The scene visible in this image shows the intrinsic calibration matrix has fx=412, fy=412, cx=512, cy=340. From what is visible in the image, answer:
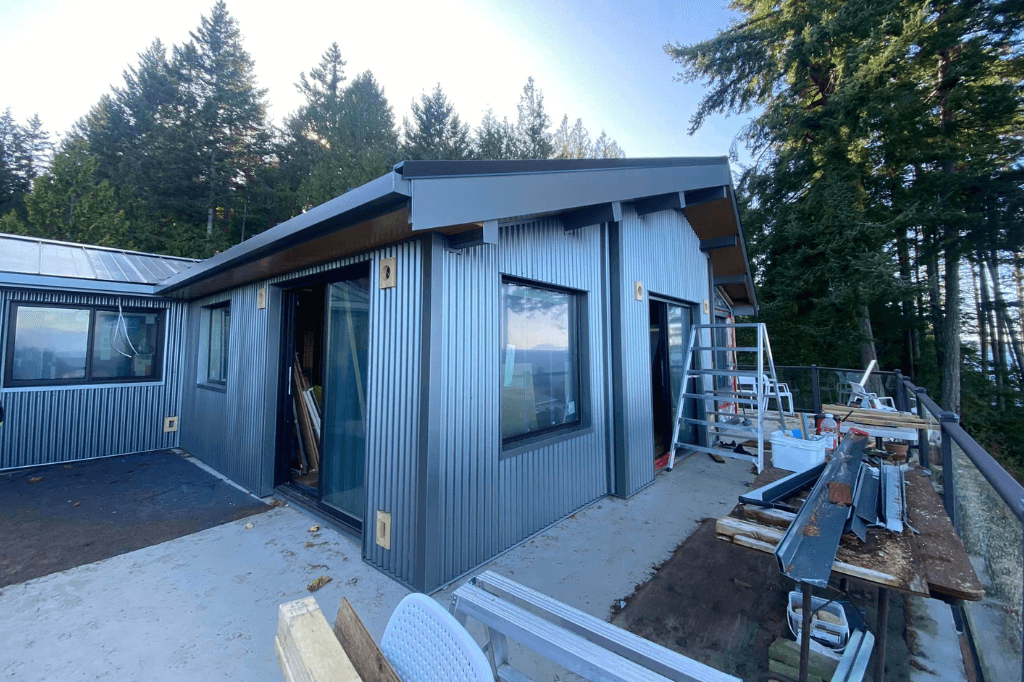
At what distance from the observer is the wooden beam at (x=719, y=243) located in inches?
245

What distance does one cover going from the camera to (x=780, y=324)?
13750 millimetres

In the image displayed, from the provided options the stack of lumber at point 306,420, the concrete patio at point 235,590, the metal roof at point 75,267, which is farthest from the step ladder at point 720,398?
the metal roof at point 75,267

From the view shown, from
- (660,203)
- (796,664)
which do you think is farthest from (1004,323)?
(796,664)

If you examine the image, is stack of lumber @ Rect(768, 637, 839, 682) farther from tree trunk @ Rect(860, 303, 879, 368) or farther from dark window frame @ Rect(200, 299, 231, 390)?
tree trunk @ Rect(860, 303, 879, 368)

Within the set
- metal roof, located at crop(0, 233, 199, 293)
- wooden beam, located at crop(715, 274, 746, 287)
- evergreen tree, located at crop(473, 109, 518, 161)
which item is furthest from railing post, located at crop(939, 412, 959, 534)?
evergreen tree, located at crop(473, 109, 518, 161)

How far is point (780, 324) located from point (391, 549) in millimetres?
14910

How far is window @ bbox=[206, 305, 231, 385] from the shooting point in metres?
4.98

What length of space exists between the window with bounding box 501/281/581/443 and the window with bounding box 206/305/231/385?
12.0 feet

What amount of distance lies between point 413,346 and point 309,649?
1.61m

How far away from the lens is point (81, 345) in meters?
5.30

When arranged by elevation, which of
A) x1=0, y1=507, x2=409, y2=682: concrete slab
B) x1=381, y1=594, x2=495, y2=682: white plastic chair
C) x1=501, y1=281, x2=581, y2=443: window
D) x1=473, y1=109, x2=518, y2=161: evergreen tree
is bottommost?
x1=0, y1=507, x2=409, y2=682: concrete slab

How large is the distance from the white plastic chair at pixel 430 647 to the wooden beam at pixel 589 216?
3125mm

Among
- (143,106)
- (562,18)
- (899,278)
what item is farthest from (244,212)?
(899,278)

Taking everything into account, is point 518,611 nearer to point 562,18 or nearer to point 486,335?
point 486,335
